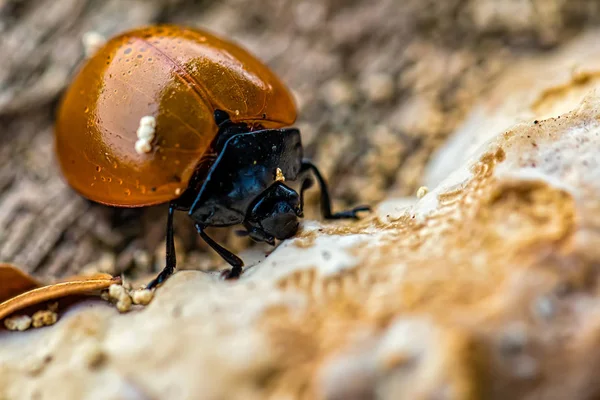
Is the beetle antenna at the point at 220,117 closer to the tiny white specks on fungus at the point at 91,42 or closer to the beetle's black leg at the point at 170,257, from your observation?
the beetle's black leg at the point at 170,257

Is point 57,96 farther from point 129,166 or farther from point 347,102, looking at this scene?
point 347,102

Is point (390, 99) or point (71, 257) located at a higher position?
point (390, 99)

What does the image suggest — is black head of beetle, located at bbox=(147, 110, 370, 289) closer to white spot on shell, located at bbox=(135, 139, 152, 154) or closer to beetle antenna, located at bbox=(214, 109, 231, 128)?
beetle antenna, located at bbox=(214, 109, 231, 128)

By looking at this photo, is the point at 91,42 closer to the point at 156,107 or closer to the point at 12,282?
the point at 156,107

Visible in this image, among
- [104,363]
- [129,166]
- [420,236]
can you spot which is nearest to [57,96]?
[129,166]

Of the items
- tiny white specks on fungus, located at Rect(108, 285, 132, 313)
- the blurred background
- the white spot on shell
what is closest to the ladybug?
the white spot on shell

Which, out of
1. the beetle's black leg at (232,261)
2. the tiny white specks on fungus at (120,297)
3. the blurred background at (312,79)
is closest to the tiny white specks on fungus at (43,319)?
the tiny white specks on fungus at (120,297)
